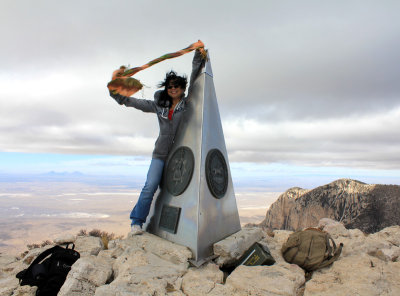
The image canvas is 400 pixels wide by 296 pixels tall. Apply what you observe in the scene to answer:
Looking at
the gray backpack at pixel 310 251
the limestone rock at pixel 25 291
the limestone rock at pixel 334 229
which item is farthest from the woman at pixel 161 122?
the limestone rock at pixel 334 229

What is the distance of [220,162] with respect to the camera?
15.7ft

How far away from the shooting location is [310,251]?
4.10 metres

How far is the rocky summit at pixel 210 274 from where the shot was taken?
3174mm

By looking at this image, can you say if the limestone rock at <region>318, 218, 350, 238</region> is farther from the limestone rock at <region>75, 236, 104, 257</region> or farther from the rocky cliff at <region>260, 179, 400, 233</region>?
the limestone rock at <region>75, 236, 104, 257</region>

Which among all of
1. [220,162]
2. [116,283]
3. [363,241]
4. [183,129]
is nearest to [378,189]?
[363,241]

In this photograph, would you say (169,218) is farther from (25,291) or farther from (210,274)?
(25,291)

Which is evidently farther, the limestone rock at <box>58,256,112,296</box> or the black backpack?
the black backpack

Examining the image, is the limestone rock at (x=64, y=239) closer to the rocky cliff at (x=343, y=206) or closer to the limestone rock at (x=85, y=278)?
the limestone rock at (x=85, y=278)

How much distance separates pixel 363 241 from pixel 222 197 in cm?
297

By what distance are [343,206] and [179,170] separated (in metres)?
7.81

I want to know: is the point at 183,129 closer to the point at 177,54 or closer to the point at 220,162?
the point at 220,162

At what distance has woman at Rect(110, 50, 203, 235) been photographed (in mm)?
4633

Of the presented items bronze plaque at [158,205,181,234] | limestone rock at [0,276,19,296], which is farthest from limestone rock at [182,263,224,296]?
limestone rock at [0,276,19,296]

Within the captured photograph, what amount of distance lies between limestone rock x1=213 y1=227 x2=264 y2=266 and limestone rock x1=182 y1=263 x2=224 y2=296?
0.21m
